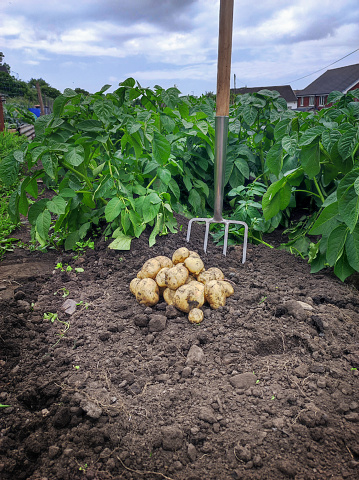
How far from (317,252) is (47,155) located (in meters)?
1.86

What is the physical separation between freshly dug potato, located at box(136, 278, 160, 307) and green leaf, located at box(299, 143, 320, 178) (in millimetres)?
1182

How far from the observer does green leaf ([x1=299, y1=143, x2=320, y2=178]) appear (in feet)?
7.50

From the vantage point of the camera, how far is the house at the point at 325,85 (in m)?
19.1

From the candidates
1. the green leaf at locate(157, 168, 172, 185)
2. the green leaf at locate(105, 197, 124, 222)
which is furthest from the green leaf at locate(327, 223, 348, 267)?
the green leaf at locate(105, 197, 124, 222)

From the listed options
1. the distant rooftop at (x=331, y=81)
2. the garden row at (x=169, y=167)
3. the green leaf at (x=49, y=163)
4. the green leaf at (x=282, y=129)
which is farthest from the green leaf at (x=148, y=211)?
the distant rooftop at (x=331, y=81)

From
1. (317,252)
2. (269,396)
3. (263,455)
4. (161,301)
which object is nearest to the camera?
(263,455)

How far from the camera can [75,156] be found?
2266 mm

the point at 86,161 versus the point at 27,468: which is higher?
the point at 86,161

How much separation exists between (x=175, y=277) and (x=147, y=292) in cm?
19

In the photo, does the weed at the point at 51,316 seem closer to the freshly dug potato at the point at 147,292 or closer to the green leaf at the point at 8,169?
the freshly dug potato at the point at 147,292

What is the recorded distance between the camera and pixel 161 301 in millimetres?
2248

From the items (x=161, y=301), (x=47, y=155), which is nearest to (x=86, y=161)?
(x=47, y=155)

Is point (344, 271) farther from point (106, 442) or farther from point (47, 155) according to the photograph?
point (47, 155)

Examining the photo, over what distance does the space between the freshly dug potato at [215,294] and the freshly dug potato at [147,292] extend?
293 millimetres
